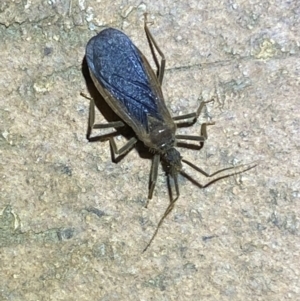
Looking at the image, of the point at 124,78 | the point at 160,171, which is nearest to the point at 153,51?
the point at 124,78

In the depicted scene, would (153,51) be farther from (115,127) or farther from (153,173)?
(153,173)

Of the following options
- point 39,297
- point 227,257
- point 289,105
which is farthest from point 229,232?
point 39,297

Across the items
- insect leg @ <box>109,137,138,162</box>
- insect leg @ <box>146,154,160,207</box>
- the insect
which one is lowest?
insect leg @ <box>146,154,160,207</box>

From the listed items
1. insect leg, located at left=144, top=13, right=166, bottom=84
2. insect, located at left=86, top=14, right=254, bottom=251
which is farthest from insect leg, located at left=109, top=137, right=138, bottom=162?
insect leg, located at left=144, top=13, right=166, bottom=84

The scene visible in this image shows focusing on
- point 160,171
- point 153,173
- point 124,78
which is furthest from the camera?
point 160,171

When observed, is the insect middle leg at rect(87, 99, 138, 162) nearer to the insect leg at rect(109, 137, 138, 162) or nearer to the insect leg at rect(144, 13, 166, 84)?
the insect leg at rect(109, 137, 138, 162)

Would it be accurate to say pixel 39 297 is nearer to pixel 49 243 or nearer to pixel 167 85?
pixel 49 243
